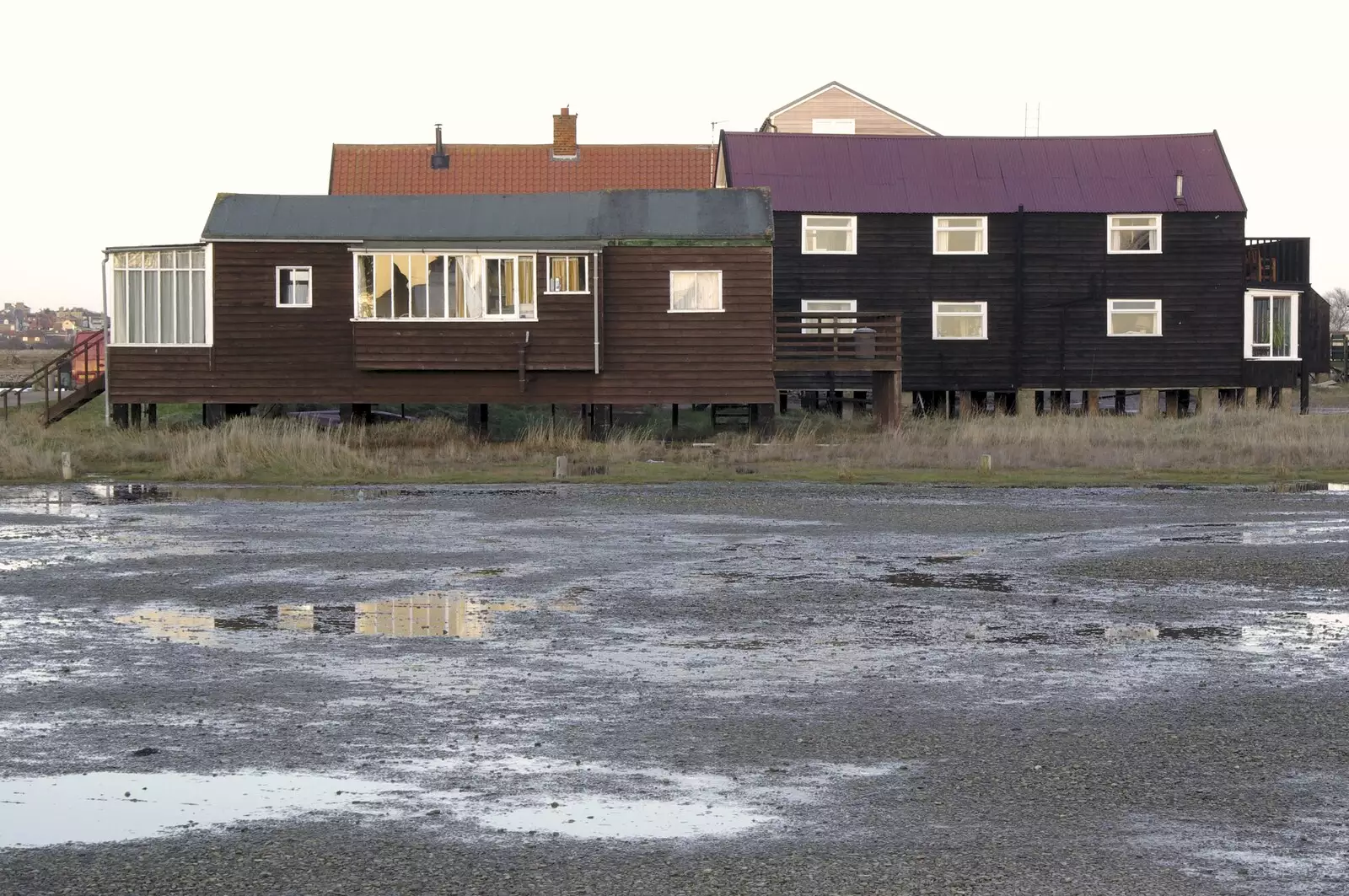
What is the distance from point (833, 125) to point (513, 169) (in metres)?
13.7

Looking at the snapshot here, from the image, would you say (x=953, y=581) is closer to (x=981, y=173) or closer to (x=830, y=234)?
(x=830, y=234)

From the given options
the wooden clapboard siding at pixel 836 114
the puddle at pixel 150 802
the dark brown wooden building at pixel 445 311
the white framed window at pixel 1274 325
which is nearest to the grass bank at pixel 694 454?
the dark brown wooden building at pixel 445 311

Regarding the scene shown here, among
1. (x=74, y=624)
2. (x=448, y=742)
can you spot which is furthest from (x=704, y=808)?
(x=74, y=624)

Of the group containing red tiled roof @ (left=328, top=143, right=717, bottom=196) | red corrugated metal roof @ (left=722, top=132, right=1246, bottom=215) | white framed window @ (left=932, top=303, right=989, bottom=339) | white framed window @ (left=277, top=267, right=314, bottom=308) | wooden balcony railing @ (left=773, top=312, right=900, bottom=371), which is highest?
red tiled roof @ (left=328, top=143, right=717, bottom=196)

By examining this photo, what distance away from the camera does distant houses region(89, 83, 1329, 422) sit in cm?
3572

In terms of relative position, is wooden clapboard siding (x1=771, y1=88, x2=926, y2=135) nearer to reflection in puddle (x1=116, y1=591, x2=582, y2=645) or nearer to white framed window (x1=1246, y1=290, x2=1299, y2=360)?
white framed window (x1=1246, y1=290, x2=1299, y2=360)

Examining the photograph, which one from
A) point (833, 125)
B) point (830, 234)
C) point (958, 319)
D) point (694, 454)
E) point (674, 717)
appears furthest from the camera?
point (833, 125)

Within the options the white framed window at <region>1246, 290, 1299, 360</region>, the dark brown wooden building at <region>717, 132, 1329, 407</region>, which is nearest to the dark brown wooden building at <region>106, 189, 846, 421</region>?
the dark brown wooden building at <region>717, 132, 1329, 407</region>

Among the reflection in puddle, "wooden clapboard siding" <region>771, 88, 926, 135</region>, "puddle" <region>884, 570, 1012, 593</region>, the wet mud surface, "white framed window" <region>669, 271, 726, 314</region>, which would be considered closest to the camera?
the wet mud surface

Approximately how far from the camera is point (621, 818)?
7.05 m

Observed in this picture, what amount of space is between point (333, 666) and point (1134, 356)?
1450 inches

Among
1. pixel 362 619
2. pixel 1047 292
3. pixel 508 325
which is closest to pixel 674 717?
pixel 362 619

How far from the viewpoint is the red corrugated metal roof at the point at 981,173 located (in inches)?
1727

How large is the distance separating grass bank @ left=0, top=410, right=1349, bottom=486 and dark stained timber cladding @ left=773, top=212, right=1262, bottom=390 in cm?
670
